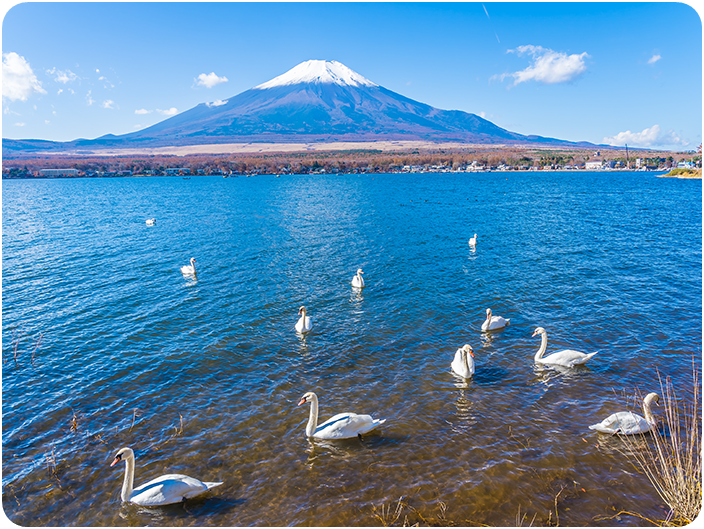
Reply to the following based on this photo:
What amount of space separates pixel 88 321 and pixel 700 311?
34106mm

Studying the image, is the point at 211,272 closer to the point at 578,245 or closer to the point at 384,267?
the point at 384,267

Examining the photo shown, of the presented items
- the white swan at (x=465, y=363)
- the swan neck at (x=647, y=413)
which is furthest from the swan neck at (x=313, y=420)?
the swan neck at (x=647, y=413)

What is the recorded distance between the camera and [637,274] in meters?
27.8

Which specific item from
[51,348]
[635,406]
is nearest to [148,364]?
[51,348]

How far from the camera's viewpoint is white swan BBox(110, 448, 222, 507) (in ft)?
31.1

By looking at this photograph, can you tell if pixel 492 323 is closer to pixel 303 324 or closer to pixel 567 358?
pixel 567 358

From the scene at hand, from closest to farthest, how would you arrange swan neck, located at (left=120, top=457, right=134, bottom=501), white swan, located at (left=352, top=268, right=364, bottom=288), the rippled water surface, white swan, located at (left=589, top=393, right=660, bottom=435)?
swan neck, located at (left=120, top=457, right=134, bottom=501) → the rippled water surface → white swan, located at (left=589, top=393, right=660, bottom=435) → white swan, located at (left=352, top=268, right=364, bottom=288)

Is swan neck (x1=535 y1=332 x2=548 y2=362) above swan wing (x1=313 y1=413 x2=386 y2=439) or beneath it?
above

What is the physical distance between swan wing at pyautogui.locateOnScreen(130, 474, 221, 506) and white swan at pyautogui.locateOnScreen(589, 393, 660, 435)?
1161cm

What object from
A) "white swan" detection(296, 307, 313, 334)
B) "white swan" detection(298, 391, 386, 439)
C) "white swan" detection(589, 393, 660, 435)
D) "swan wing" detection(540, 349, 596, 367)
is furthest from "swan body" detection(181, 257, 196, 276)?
"white swan" detection(589, 393, 660, 435)

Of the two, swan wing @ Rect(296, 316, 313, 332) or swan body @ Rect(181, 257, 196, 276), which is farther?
swan body @ Rect(181, 257, 196, 276)

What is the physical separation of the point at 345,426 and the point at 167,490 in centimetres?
504

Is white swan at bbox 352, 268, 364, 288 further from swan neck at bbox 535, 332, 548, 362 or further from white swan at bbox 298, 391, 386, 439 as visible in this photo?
white swan at bbox 298, 391, 386, 439

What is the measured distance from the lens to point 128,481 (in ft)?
32.2
